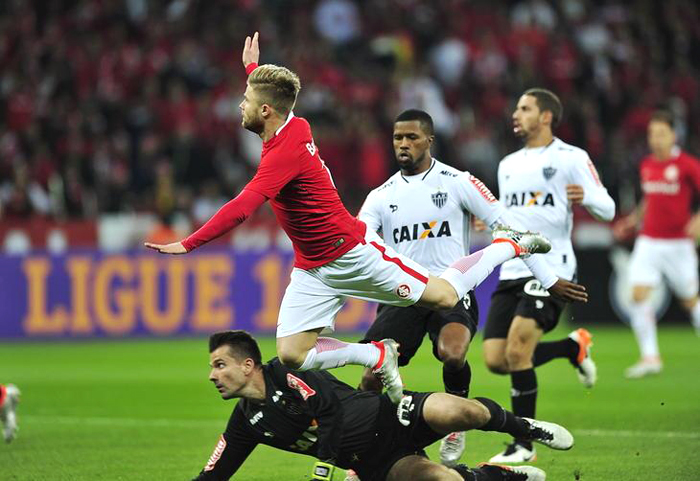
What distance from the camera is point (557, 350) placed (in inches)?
380

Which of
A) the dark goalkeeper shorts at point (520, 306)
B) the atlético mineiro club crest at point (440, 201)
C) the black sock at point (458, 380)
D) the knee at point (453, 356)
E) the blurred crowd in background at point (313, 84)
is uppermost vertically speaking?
the blurred crowd in background at point (313, 84)

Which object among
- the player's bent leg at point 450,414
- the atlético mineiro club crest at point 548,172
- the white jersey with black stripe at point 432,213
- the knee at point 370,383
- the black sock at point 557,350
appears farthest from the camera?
the black sock at point 557,350

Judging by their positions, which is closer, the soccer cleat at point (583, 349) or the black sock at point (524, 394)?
the black sock at point (524, 394)

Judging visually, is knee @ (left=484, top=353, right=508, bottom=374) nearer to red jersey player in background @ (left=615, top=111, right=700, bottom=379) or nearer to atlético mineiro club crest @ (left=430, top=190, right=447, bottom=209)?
atlético mineiro club crest @ (left=430, top=190, right=447, bottom=209)

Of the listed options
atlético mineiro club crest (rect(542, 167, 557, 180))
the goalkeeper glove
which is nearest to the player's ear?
atlético mineiro club crest (rect(542, 167, 557, 180))

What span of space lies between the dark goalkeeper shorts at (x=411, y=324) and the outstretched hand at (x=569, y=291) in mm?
626

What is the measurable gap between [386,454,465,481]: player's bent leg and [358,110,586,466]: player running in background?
1.63 meters

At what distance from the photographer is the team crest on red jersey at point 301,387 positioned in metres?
6.46

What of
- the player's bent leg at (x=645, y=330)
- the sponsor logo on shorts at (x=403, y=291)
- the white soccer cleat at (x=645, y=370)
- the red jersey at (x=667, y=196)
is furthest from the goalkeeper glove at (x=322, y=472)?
the red jersey at (x=667, y=196)

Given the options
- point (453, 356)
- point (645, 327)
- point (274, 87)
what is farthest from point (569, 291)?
point (645, 327)

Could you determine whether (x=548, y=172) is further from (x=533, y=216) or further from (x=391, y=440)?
(x=391, y=440)

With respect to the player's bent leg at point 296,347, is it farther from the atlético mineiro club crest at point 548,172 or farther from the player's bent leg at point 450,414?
the atlético mineiro club crest at point 548,172

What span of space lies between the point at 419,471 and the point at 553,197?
10.8 feet

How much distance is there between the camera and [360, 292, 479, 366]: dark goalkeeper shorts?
8086 mm
